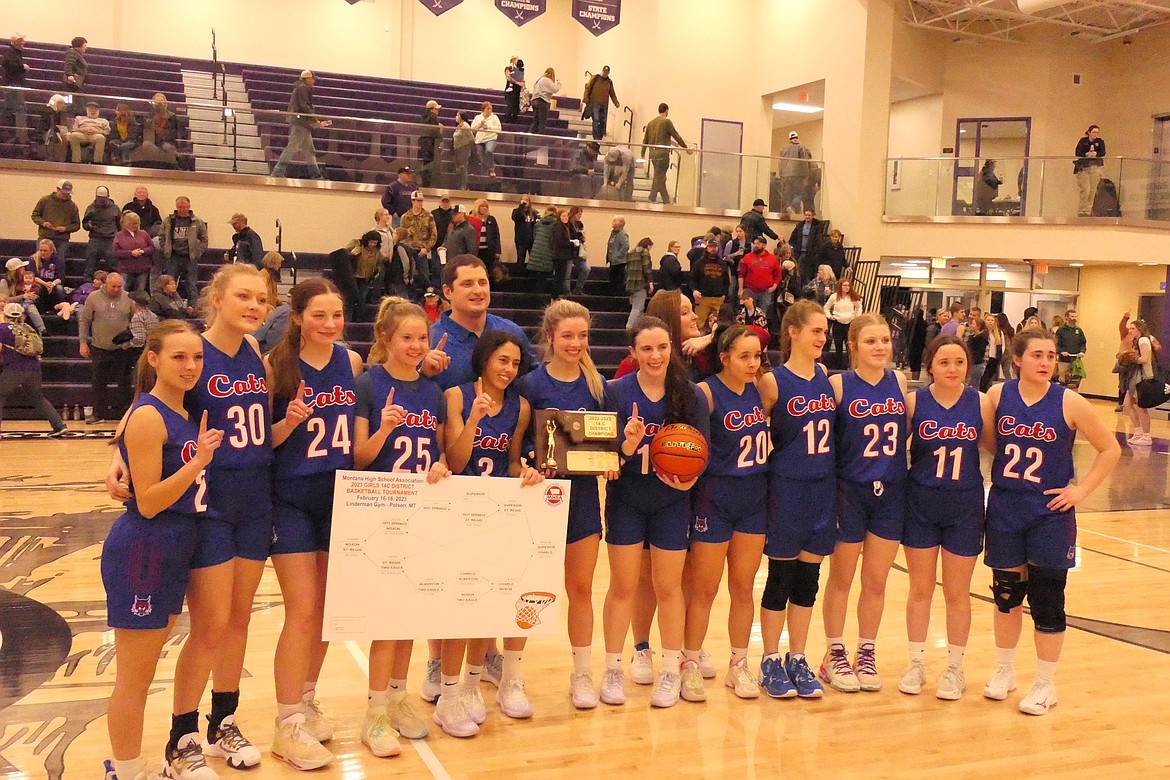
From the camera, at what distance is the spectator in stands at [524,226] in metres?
15.1

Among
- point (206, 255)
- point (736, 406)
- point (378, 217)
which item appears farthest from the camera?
point (206, 255)

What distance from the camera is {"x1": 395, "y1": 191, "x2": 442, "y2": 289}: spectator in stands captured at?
13.7 meters

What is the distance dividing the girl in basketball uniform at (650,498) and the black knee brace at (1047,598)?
1.59 m

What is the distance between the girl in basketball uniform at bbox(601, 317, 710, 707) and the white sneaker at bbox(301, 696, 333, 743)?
1.20m

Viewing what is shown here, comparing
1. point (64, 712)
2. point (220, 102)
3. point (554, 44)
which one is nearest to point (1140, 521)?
point (64, 712)

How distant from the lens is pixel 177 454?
3.27 m

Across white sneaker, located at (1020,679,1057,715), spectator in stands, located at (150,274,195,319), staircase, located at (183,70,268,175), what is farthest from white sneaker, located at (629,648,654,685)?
staircase, located at (183,70,268,175)

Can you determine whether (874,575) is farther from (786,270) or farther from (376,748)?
(786,270)

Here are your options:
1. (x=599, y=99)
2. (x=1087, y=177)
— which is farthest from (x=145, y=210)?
(x=1087, y=177)

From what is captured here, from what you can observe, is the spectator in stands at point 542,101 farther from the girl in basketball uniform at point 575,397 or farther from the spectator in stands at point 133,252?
the girl in basketball uniform at point 575,397

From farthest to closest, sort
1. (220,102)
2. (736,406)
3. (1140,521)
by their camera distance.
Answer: (220,102) < (1140,521) < (736,406)

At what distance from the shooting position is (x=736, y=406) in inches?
172

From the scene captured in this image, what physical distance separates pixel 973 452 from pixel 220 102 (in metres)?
17.3

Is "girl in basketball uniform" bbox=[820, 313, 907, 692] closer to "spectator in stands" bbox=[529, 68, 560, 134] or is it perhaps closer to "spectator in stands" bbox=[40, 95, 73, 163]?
"spectator in stands" bbox=[40, 95, 73, 163]
